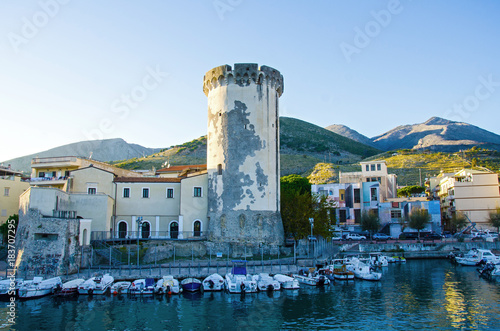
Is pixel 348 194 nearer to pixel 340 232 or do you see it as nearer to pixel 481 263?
pixel 340 232

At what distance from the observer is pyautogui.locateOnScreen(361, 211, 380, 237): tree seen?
58.7 meters

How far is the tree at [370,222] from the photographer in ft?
193

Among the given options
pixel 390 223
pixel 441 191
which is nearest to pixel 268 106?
pixel 390 223

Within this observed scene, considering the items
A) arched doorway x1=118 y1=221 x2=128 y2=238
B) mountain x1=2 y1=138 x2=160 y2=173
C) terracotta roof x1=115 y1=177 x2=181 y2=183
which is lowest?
arched doorway x1=118 y1=221 x2=128 y2=238

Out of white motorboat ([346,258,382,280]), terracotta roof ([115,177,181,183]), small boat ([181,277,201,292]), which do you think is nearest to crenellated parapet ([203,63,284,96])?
terracotta roof ([115,177,181,183])

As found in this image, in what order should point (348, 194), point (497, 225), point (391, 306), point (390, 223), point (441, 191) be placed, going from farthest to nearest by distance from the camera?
point (441, 191), point (348, 194), point (390, 223), point (497, 225), point (391, 306)

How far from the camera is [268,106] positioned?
39.9 m

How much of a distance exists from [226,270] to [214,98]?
56.0 feet

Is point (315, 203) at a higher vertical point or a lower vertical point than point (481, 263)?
higher

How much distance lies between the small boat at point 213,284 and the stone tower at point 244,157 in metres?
8.36

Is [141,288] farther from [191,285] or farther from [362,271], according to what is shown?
[362,271]

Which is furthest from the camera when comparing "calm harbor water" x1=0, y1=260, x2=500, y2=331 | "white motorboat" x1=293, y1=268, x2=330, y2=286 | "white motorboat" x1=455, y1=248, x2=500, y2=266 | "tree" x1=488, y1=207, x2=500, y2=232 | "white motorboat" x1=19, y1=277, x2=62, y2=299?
"tree" x1=488, y1=207, x2=500, y2=232

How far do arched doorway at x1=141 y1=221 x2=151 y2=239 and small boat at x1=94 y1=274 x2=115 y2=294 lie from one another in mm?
10357

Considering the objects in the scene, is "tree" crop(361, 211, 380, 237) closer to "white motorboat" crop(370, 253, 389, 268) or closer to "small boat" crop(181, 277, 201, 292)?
"white motorboat" crop(370, 253, 389, 268)
